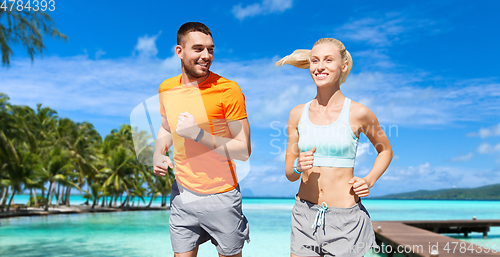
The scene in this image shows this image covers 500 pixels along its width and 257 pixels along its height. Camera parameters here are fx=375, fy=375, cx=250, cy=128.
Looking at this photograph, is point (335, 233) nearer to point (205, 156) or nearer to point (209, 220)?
point (209, 220)

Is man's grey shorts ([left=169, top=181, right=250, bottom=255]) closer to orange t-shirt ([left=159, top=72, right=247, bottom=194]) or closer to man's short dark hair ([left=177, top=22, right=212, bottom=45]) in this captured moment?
orange t-shirt ([left=159, top=72, right=247, bottom=194])

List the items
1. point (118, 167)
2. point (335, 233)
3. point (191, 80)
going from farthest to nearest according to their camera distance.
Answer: point (118, 167) < point (191, 80) < point (335, 233)

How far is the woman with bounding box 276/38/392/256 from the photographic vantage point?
2330mm

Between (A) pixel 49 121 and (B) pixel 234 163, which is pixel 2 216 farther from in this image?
(B) pixel 234 163

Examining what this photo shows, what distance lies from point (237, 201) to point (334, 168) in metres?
0.70

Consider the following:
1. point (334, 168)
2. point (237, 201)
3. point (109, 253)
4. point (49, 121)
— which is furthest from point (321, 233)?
point (49, 121)

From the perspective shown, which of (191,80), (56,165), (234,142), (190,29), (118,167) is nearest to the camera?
(234,142)

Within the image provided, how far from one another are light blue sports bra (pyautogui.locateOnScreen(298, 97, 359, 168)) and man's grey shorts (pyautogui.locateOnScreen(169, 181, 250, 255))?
622mm

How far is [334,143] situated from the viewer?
2379 millimetres

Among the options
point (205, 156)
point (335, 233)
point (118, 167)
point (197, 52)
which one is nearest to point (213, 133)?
point (205, 156)

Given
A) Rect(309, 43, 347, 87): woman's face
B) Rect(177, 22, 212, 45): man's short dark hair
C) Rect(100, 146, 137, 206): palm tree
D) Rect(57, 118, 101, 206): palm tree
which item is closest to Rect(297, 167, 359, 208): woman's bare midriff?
Rect(309, 43, 347, 87): woman's face

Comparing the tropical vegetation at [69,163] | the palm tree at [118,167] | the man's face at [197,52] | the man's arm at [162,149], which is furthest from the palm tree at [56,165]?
the man's face at [197,52]

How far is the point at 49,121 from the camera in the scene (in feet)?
125

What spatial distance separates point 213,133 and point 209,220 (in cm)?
61
